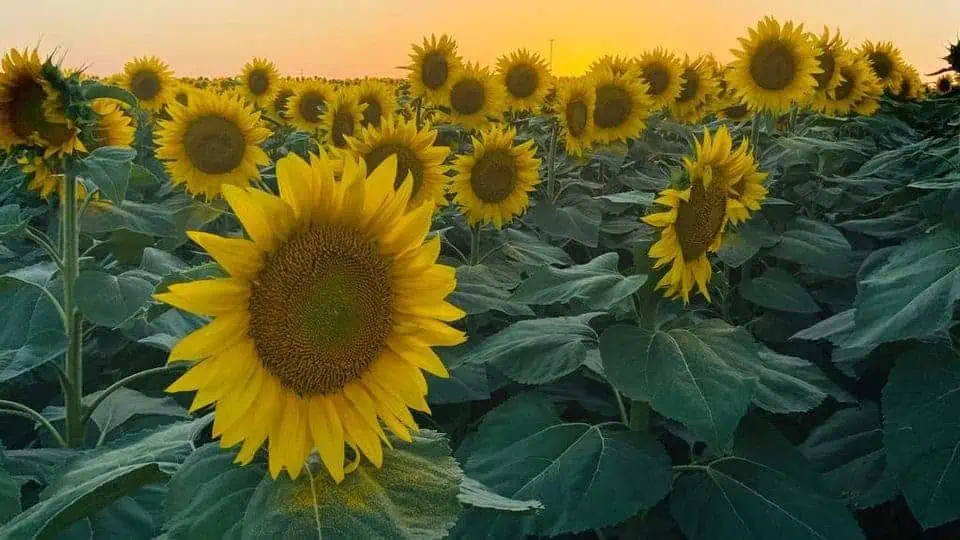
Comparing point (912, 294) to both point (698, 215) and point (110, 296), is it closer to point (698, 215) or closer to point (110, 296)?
point (698, 215)

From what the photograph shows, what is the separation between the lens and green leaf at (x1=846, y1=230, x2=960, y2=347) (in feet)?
5.82

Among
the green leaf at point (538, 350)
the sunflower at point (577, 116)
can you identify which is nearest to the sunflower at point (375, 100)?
the sunflower at point (577, 116)

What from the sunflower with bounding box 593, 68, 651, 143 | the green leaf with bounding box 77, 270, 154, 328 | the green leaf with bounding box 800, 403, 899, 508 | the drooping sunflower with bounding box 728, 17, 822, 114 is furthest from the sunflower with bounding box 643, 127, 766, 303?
the sunflower with bounding box 593, 68, 651, 143

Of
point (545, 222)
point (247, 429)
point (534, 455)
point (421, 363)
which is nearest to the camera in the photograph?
point (247, 429)

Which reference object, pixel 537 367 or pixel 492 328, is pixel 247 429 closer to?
pixel 537 367

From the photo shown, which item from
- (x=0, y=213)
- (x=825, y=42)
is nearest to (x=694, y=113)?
(x=825, y=42)

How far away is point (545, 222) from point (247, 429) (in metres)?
3.28

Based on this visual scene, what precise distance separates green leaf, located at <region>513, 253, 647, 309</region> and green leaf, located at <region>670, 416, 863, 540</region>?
441mm

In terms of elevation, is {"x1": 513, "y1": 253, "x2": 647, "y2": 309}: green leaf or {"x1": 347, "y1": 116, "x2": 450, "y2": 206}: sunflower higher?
{"x1": 347, "y1": 116, "x2": 450, "y2": 206}: sunflower

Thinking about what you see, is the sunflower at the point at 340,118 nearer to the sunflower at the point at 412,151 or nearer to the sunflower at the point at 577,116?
the sunflower at the point at 577,116

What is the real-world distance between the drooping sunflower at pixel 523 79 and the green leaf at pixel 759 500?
5225 mm

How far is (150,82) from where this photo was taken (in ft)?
26.8

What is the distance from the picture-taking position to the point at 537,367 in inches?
76.1

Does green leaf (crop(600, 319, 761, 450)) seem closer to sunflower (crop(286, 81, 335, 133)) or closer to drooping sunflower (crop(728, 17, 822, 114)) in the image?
drooping sunflower (crop(728, 17, 822, 114))
